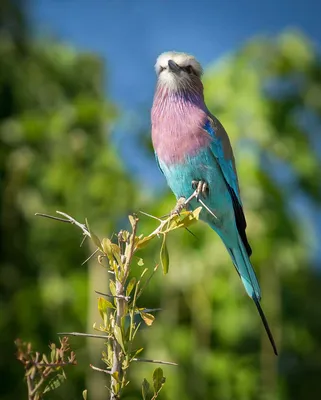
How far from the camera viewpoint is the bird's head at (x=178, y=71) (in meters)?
1.45

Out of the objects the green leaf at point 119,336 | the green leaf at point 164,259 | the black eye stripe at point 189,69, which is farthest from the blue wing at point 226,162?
the green leaf at point 119,336

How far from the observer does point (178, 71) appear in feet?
4.82

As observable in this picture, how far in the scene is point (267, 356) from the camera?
12.4ft

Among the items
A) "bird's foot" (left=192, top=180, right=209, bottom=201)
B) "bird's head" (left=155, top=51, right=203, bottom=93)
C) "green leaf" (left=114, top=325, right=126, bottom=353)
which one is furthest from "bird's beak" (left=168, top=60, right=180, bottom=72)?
"green leaf" (left=114, top=325, right=126, bottom=353)

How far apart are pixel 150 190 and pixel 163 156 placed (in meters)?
2.54

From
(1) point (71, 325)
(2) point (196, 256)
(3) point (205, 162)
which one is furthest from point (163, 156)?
(1) point (71, 325)

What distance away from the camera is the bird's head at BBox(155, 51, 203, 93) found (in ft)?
4.77

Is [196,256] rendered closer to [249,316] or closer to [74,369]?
[249,316]

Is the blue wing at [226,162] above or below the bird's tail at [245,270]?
above

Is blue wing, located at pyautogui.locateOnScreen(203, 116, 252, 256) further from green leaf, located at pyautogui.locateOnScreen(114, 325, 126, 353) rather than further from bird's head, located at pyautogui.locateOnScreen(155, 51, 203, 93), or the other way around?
green leaf, located at pyautogui.locateOnScreen(114, 325, 126, 353)

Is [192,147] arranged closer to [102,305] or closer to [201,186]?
[201,186]

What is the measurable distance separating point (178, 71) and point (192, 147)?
0.52 feet

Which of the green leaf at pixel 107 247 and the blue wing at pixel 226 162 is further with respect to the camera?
the blue wing at pixel 226 162

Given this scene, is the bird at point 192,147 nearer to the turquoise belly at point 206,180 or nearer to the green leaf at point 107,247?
the turquoise belly at point 206,180
